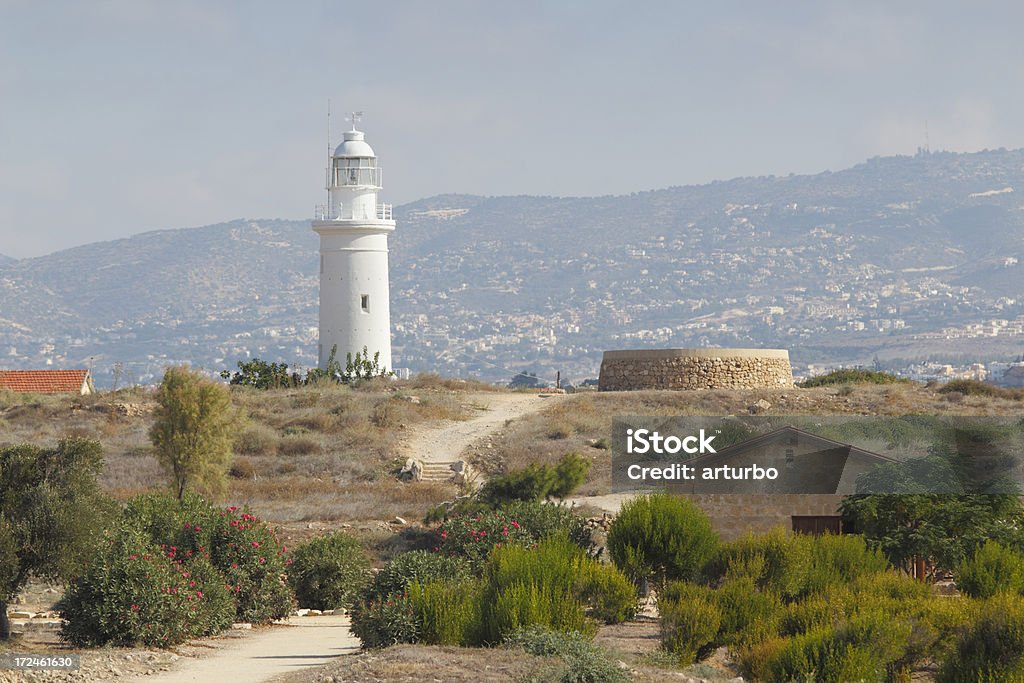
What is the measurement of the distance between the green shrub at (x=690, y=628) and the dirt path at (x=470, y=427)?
21.3 meters

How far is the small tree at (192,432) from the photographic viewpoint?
3175 cm

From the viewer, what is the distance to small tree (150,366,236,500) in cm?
3175

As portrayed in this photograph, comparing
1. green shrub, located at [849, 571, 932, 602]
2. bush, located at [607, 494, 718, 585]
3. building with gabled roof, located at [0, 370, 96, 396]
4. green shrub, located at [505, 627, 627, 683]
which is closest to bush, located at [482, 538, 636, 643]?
green shrub, located at [505, 627, 627, 683]

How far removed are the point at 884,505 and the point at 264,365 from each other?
3313cm

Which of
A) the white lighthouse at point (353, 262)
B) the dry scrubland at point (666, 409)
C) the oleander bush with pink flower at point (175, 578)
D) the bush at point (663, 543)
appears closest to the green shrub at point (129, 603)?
the oleander bush with pink flower at point (175, 578)

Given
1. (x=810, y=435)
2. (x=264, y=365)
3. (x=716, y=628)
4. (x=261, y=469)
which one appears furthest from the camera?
(x=264, y=365)

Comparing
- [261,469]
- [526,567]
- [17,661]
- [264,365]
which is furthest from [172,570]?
[264,365]

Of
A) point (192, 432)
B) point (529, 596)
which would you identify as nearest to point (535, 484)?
point (192, 432)

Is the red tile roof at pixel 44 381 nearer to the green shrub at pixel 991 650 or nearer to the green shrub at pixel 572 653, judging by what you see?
the green shrub at pixel 572 653

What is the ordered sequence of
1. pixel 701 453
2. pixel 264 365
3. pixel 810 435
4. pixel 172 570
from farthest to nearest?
pixel 264 365
pixel 701 453
pixel 810 435
pixel 172 570

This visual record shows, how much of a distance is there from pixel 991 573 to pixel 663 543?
420cm

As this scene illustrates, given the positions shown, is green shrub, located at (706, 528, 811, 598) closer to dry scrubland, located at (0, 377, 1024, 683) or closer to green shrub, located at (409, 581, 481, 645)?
green shrub, located at (409, 581, 481, 645)

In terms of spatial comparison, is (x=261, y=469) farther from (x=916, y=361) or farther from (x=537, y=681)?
(x=916, y=361)

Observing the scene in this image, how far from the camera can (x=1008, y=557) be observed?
19.1m
